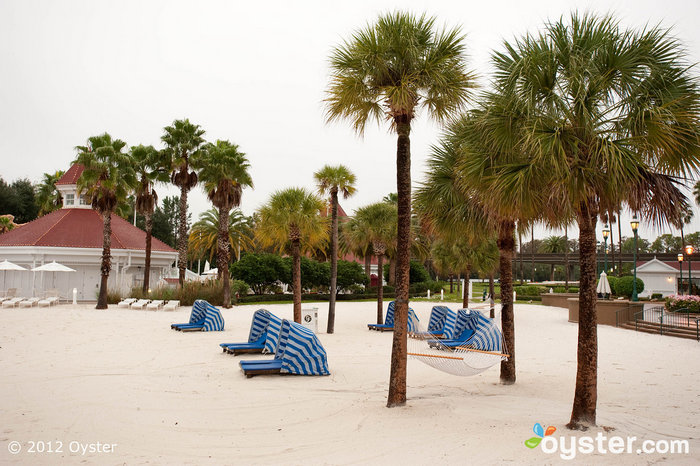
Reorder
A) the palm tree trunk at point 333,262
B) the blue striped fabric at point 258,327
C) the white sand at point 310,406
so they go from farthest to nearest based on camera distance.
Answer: the palm tree trunk at point 333,262 → the blue striped fabric at point 258,327 → the white sand at point 310,406

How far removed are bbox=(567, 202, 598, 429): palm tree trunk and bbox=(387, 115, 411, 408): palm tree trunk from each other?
2.60m

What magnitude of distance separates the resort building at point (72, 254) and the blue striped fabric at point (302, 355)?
2597cm

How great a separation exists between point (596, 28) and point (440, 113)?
2843 millimetres

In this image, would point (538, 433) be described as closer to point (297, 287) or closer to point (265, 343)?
point (265, 343)

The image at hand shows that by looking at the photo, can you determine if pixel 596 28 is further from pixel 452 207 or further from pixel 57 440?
pixel 57 440

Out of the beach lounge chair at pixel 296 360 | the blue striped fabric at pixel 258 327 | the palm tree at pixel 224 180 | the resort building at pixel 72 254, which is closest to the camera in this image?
the beach lounge chair at pixel 296 360

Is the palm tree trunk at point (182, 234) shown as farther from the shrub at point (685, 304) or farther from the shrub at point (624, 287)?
the shrub at point (624, 287)

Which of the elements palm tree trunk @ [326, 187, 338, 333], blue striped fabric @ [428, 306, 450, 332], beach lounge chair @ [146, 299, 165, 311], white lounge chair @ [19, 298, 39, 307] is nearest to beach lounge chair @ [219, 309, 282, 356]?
palm tree trunk @ [326, 187, 338, 333]

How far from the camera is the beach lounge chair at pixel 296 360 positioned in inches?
416

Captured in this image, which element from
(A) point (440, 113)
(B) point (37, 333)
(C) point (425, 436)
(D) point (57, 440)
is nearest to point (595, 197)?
(A) point (440, 113)

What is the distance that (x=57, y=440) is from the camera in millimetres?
6262

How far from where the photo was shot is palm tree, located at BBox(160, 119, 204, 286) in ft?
111

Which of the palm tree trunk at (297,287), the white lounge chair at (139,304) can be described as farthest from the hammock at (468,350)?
the white lounge chair at (139,304)

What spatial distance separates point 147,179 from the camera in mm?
33938
